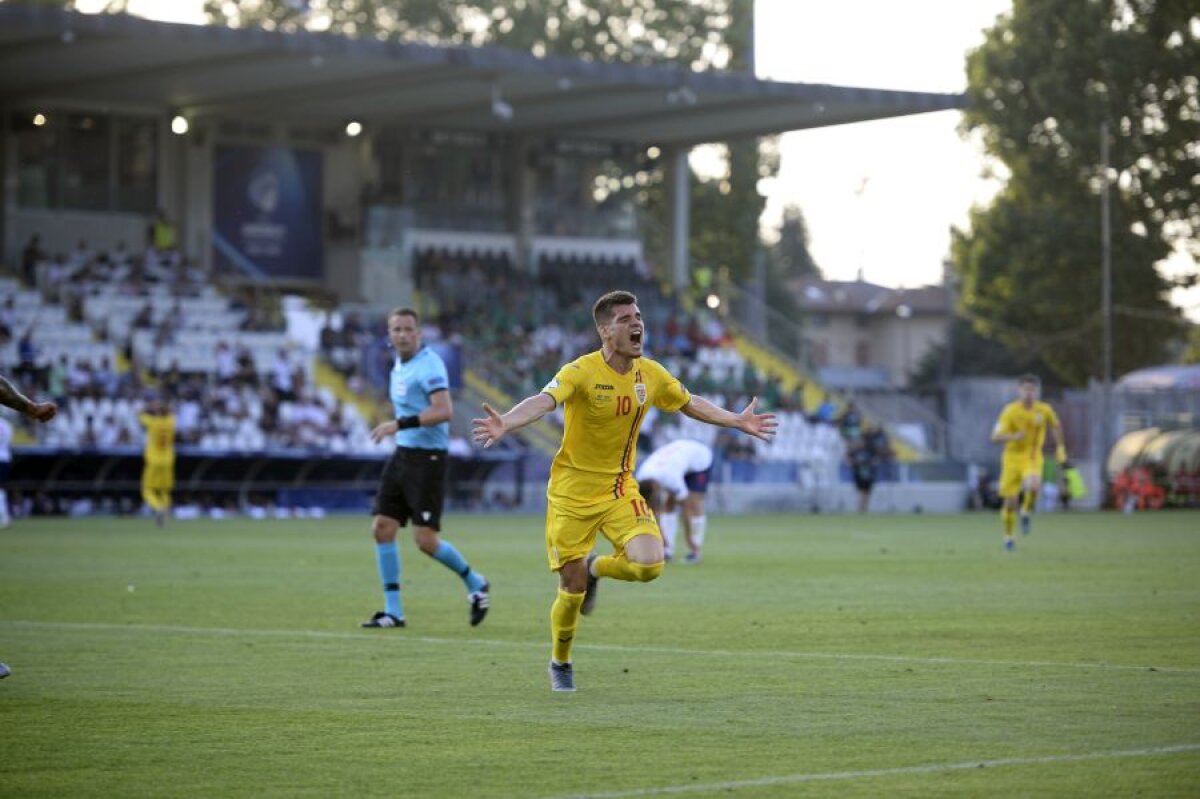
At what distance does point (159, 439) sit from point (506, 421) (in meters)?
24.7

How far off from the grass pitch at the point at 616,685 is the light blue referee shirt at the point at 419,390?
1.43 m

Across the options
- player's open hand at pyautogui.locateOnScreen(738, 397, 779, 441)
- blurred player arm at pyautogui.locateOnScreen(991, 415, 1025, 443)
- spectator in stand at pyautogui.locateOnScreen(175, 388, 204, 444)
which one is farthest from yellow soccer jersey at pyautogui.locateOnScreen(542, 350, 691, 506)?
spectator in stand at pyautogui.locateOnScreen(175, 388, 204, 444)

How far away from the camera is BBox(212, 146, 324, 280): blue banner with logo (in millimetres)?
53781

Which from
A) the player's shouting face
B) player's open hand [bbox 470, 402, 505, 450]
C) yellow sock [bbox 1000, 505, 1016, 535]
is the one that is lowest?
yellow sock [bbox 1000, 505, 1016, 535]

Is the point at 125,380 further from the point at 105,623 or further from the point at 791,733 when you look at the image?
the point at 791,733

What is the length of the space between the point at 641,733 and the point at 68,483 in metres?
29.9

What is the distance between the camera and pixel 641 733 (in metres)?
9.90

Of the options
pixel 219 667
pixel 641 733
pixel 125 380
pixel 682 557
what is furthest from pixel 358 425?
pixel 641 733

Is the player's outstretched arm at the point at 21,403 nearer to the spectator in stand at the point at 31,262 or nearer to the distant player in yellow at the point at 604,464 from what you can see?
the distant player in yellow at the point at 604,464

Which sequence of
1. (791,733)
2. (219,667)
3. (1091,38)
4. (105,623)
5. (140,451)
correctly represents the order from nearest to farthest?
(791,733)
(219,667)
(105,623)
(140,451)
(1091,38)

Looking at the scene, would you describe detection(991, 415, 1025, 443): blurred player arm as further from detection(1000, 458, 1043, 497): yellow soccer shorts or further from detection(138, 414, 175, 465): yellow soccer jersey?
detection(138, 414, 175, 465): yellow soccer jersey

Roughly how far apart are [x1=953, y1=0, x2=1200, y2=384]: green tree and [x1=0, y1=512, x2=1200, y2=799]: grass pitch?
4678 cm

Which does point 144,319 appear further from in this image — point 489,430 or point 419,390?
point 489,430

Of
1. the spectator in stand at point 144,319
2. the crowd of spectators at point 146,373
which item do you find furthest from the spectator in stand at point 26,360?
the spectator in stand at point 144,319
